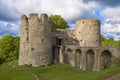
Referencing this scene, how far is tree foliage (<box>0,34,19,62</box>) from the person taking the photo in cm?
7538

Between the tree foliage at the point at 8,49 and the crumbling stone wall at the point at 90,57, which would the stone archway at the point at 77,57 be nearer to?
the crumbling stone wall at the point at 90,57

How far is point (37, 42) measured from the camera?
57625 millimetres

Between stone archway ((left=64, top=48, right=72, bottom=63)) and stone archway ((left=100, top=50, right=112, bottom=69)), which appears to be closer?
stone archway ((left=100, top=50, right=112, bottom=69))

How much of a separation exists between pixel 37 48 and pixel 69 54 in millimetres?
6667

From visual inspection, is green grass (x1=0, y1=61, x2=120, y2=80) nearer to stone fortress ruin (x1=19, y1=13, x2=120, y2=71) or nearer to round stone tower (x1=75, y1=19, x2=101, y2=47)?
stone fortress ruin (x1=19, y1=13, x2=120, y2=71)

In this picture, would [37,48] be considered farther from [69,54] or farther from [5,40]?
[5,40]

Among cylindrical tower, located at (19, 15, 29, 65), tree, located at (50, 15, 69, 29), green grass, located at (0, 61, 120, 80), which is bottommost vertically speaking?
green grass, located at (0, 61, 120, 80)

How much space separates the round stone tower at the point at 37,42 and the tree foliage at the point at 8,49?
675 inches

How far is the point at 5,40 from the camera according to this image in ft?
250

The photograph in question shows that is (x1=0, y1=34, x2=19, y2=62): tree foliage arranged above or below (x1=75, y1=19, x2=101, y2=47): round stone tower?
below

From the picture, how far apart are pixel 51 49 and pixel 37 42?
3571 mm

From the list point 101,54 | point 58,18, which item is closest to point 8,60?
point 58,18

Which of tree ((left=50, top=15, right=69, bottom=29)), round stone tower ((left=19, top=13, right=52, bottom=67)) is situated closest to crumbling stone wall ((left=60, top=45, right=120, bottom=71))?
round stone tower ((left=19, top=13, right=52, bottom=67))

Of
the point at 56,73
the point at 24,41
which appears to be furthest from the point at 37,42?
the point at 56,73
